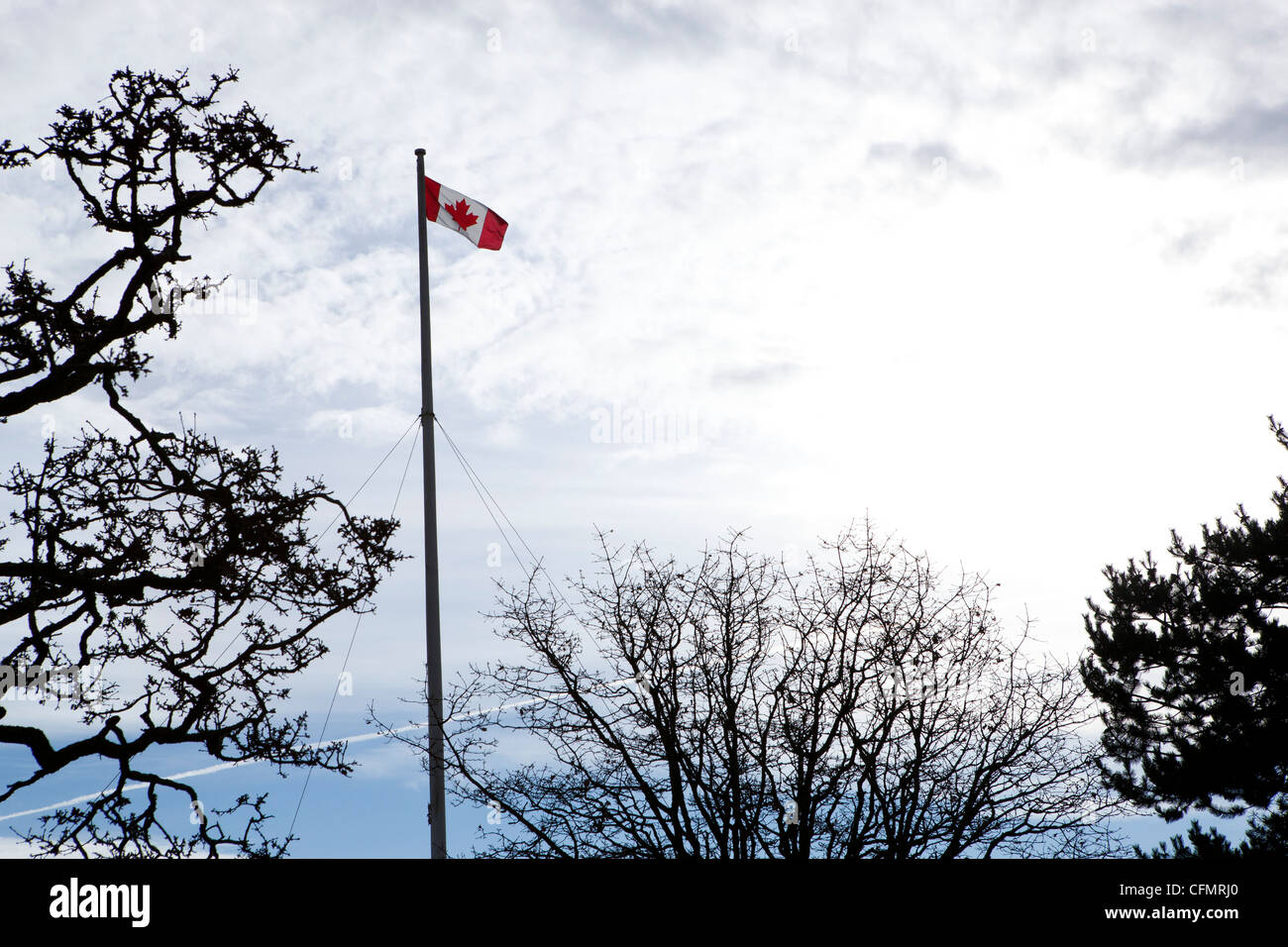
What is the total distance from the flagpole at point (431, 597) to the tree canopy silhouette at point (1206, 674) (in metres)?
16.8

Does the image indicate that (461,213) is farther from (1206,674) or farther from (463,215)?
(1206,674)

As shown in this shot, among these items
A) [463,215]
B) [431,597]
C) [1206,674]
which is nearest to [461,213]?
[463,215]

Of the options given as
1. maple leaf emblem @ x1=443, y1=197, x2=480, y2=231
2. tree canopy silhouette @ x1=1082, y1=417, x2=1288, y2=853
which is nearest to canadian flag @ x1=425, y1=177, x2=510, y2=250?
maple leaf emblem @ x1=443, y1=197, x2=480, y2=231

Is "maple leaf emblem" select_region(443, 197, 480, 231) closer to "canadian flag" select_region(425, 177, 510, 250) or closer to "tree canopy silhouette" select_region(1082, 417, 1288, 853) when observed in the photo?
"canadian flag" select_region(425, 177, 510, 250)

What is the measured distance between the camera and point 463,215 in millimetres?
17156

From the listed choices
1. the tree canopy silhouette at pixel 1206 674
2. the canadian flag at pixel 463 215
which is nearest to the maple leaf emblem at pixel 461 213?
the canadian flag at pixel 463 215

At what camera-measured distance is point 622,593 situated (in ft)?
47.6

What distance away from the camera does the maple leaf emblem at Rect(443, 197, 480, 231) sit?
17109 mm

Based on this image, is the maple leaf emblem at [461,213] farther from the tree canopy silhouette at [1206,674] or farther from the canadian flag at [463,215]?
the tree canopy silhouette at [1206,674]

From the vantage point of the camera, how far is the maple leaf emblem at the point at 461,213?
56.1 ft

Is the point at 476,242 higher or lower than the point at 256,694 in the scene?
higher

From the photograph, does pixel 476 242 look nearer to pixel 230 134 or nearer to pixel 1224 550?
pixel 230 134
